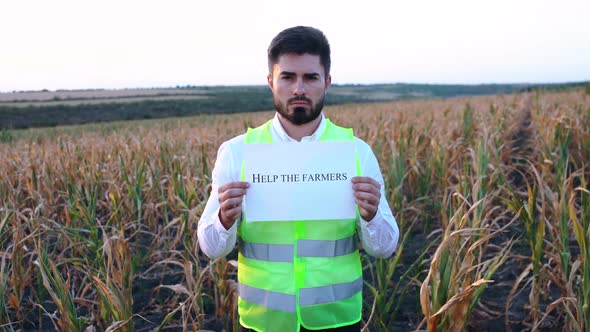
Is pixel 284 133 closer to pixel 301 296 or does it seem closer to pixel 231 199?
pixel 231 199

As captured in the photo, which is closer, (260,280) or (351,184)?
(351,184)

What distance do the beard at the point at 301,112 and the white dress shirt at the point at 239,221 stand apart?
0.25 ft

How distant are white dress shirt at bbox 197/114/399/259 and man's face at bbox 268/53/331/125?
10 cm

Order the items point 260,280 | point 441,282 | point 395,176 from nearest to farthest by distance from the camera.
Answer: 1. point 260,280
2. point 441,282
3. point 395,176

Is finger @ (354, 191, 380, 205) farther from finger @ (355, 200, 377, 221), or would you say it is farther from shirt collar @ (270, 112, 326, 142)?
shirt collar @ (270, 112, 326, 142)

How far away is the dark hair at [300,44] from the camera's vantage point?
169 cm

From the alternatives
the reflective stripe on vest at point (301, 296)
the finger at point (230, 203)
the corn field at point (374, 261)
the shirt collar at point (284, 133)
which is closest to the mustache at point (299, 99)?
the shirt collar at point (284, 133)

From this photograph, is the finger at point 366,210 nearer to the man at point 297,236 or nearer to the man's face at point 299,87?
the man at point 297,236

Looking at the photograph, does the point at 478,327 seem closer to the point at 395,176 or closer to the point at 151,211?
the point at 395,176

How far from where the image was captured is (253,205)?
1.64m

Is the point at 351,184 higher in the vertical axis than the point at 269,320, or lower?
higher

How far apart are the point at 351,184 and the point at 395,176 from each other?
317cm

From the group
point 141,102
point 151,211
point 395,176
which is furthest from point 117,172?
point 141,102

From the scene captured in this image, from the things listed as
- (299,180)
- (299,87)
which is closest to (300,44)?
(299,87)
